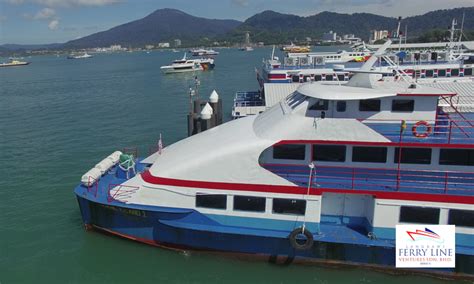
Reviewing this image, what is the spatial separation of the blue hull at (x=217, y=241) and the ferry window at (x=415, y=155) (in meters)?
2.63

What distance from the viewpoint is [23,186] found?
18.5m

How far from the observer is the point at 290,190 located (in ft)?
36.4

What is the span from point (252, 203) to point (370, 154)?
3751 millimetres

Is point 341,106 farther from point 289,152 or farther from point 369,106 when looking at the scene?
point 289,152

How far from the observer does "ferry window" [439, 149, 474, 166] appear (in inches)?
434

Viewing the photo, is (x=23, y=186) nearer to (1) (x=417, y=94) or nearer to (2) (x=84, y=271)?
(2) (x=84, y=271)

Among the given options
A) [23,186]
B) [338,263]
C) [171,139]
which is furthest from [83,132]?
[338,263]

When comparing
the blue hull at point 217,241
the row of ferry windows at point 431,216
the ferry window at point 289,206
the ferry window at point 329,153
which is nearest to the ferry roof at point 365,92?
the ferry window at point 329,153

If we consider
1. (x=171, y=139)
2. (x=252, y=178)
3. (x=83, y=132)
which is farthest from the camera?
(x=83, y=132)

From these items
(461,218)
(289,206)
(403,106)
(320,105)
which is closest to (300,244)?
(289,206)

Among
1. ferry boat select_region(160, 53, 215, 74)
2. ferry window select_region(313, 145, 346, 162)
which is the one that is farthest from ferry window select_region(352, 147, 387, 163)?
ferry boat select_region(160, 53, 215, 74)

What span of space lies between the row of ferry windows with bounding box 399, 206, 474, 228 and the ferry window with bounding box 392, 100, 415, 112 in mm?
2871

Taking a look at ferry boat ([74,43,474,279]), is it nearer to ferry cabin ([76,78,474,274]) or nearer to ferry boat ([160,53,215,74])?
ferry cabin ([76,78,474,274])

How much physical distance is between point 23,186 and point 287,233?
13736 mm
